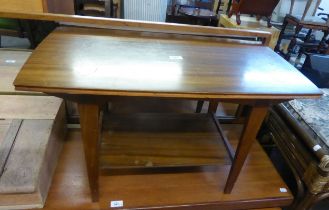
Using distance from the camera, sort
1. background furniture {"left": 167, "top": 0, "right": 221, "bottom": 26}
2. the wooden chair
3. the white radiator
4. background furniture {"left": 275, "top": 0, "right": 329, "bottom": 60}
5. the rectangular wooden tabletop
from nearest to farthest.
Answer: the rectangular wooden tabletop < the wooden chair < background furniture {"left": 275, "top": 0, "right": 329, "bottom": 60} < the white radiator < background furniture {"left": 167, "top": 0, "right": 221, "bottom": 26}

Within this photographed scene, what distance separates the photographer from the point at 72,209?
104 centimetres

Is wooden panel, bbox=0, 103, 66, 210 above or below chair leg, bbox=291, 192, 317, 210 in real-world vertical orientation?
above

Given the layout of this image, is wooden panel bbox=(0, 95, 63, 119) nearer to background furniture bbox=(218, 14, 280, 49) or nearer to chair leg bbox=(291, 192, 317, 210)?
chair leg bbox=(291, 192, 317, 210)

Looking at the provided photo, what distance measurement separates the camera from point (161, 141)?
1.27 m

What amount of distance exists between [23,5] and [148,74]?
808 millimetres

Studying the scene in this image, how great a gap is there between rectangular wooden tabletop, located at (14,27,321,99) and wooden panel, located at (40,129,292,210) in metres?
0.62

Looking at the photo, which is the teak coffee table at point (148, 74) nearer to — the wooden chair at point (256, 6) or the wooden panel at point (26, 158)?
the wooden panel at point (26, 158)

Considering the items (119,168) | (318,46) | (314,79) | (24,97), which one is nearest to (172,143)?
(119,168)

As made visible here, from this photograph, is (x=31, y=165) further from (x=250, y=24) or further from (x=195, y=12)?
(x=195, y=12)

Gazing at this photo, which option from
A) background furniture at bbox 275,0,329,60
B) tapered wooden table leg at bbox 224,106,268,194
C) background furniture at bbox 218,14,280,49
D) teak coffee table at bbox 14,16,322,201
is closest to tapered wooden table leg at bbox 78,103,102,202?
teak coffee table at bbox 14,16,322,201

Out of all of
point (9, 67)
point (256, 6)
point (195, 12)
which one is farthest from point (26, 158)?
point (195, 12)

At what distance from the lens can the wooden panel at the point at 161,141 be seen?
3.78 ft

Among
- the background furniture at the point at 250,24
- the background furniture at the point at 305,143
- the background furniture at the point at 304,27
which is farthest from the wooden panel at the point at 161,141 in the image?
the background furniture at the point at 304,27

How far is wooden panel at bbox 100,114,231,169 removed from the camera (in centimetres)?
115
